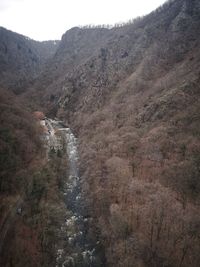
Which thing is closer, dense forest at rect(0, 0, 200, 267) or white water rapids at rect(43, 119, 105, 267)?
white water rapids at rect(43, 119, 105, 267)

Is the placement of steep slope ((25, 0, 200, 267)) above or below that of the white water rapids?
above

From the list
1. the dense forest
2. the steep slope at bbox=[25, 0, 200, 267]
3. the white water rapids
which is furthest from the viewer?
the steep slope at bbox=[25, 0, 200, 267]

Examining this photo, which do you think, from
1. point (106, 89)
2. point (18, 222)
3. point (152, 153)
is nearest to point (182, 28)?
point (106, 89)

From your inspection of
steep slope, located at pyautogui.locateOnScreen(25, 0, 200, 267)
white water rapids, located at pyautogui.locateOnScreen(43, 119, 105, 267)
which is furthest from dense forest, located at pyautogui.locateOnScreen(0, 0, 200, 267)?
white water rapids, located at pyautogui.locateOnScreen(43, 119, 105, 267)

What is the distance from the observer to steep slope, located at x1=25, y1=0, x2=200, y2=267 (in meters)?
40.0

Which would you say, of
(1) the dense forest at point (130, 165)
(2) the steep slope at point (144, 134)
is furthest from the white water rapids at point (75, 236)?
(2) the steep slope at point (144, 134)

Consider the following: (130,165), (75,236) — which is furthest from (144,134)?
(75,236)

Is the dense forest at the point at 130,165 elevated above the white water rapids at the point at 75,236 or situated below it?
above

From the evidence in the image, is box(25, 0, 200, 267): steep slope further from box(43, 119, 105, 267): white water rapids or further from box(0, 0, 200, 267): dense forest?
box(43, 119, 105, 267): white water rapids

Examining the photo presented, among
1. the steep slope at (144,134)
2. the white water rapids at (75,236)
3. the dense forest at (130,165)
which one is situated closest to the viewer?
the white water rapids at (75,236)

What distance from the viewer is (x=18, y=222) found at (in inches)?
1816

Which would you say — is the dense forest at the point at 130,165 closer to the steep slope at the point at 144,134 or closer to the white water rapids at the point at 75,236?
the steep slope at the point at 144,134

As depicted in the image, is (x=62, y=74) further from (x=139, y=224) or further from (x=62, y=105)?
(x=139, y=224)

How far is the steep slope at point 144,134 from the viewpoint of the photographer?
40031mm
